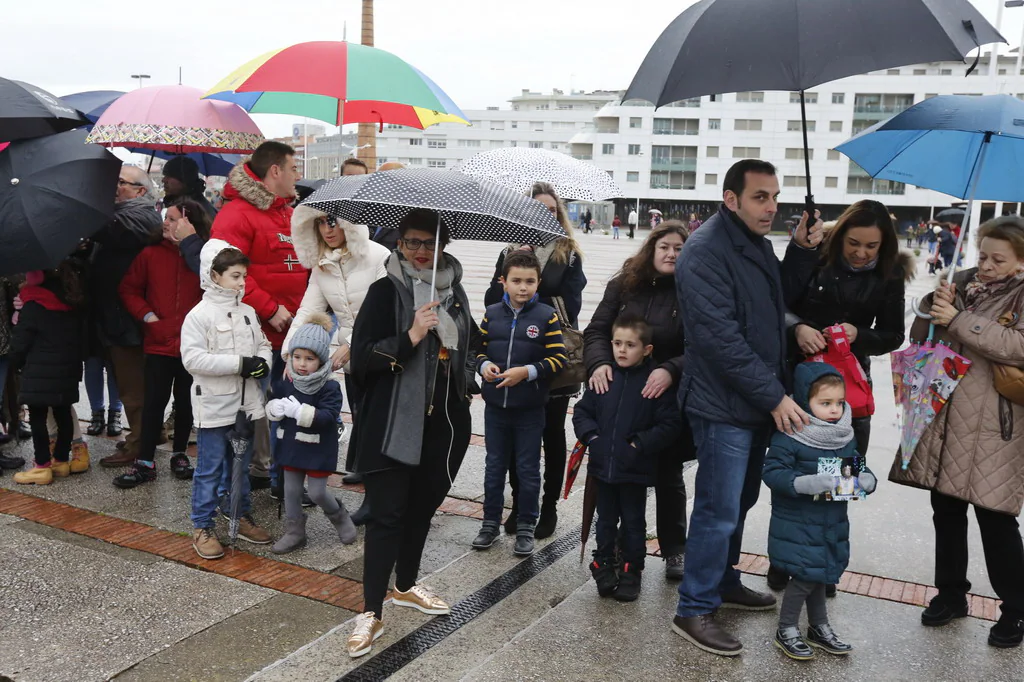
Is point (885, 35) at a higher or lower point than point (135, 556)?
higher

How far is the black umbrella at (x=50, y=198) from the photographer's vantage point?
191 inches

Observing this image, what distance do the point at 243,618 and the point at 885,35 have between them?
11.8 ft

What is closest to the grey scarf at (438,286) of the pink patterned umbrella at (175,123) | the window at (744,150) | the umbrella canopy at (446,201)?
the umbrella canopy at (446,201)

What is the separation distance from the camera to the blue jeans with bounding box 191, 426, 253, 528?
4727 mm

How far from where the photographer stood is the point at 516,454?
4875 millimetres

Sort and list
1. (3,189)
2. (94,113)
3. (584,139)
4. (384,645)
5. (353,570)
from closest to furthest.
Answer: (384,645) < (353,570) < (3,189) < (94,113) < (584,139)

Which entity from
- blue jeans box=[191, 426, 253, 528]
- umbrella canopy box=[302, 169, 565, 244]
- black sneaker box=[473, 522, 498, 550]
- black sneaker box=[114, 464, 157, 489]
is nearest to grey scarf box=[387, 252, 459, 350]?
umbrella canopy box=[302, 169, 565, 244]

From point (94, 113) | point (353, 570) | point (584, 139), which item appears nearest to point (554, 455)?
point (353, 570)

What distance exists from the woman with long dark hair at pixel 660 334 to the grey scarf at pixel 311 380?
Result: 4.63 ft

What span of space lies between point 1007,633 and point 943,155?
2251 millimetres

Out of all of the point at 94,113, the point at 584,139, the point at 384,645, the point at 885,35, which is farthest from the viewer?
the point at 584,139

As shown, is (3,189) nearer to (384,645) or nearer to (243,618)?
(243,618)

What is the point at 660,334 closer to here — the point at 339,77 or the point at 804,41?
the point at 804,41

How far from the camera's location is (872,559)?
482 centimetres
